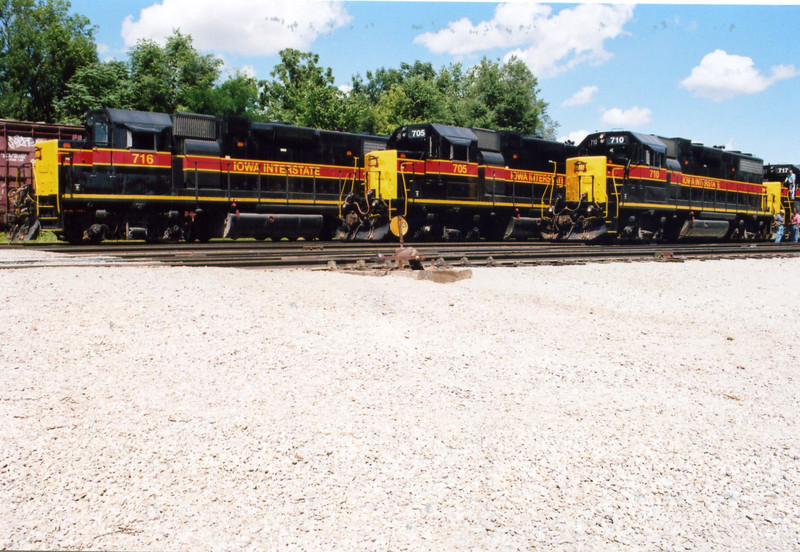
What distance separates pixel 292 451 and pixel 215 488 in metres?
0.47

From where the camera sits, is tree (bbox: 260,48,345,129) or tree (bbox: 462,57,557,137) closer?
tree (bbox: 260,48,345,129)

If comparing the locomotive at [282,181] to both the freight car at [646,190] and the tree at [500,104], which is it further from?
the tree at [500,104]

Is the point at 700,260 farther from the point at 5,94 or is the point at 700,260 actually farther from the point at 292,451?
the point at 5,94

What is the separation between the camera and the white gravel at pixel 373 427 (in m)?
2.83

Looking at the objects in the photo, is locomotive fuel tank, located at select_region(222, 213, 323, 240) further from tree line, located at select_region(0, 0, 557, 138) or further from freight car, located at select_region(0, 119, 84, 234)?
tree line, located at select_region(0, 0, 557, 138)

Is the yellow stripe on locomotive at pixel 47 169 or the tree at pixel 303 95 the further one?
the tree at pixel 303 95

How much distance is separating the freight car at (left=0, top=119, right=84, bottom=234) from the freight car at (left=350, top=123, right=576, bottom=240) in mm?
9682

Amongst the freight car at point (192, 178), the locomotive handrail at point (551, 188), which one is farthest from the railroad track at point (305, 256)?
the locomotive handrail at point (551, 188)

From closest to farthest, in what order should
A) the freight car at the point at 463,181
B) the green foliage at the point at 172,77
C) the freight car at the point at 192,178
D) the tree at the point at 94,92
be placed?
the freight car at the point at 192,178
the freight car at the point at 463,181
the tree at the point at 94,92
the green foliage at the point at 172,77

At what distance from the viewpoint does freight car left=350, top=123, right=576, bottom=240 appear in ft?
57.4

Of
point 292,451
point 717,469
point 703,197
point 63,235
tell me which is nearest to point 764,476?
point 717,469

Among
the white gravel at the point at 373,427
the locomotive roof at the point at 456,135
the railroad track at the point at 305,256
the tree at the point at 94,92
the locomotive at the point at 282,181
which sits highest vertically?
the tree at the point at 94,92

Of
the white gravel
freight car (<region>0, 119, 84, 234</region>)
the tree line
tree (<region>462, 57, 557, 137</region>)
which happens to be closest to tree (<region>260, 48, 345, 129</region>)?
the tree line

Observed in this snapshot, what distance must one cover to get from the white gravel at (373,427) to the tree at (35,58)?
29.3m
